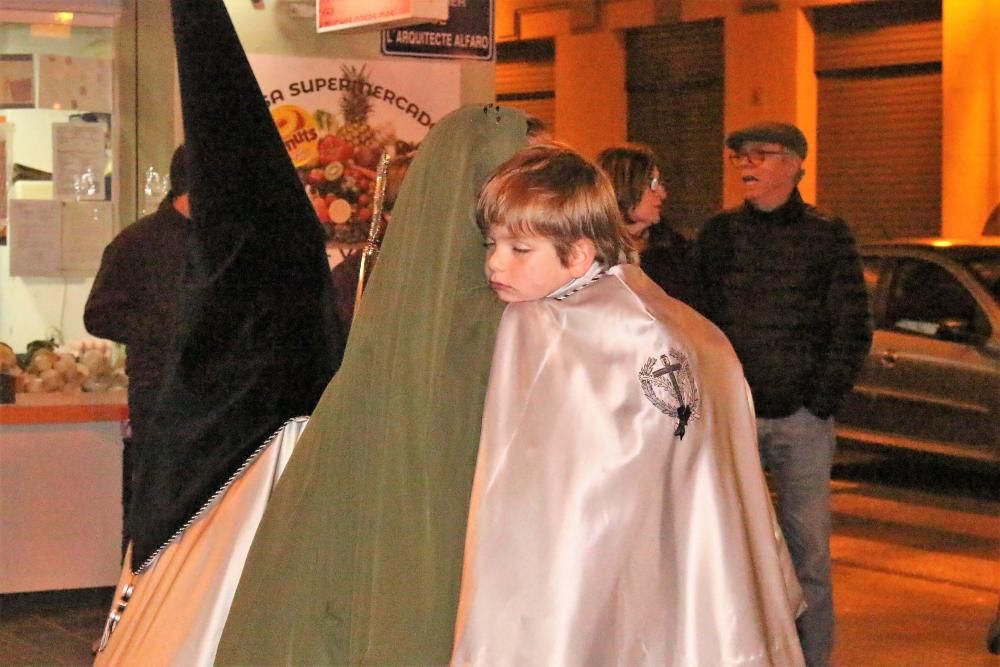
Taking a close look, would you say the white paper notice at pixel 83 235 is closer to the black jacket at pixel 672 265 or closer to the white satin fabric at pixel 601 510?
the black jacket at pixel 672 265

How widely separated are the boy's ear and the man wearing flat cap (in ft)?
9.70

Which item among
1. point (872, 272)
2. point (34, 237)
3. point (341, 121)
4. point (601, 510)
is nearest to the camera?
point (601, 510)

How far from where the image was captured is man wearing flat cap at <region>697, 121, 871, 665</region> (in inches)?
210

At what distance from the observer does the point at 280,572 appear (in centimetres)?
243

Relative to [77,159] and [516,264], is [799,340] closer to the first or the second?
[516,264]

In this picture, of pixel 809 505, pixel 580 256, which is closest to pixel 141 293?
pixel 809 505

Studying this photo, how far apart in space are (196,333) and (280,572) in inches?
19.7

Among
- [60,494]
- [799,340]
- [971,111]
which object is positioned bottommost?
[60,494]

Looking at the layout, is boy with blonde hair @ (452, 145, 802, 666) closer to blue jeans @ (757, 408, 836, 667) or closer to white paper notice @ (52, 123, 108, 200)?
blue jeans @ (757, 408, 836, 667)

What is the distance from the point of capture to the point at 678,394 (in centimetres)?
236

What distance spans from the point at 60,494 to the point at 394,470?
4.70 m

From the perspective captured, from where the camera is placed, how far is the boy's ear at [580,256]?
8.13 ft

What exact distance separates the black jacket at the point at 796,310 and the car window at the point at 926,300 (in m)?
4.58

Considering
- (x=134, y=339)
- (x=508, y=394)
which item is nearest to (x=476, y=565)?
(x=508, y=394)
